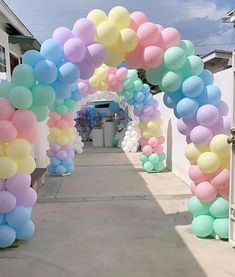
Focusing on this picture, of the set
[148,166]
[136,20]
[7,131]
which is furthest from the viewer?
[148,166]

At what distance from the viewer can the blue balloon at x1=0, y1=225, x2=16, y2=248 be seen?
4059 millimetres

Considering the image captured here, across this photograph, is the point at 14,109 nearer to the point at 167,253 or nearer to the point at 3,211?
the point at 3,211

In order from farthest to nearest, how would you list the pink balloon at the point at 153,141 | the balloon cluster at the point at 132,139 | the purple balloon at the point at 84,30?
the balloon cluster at the point at 132,139 < the pink balloon at the point at 153,141 < the purple balloon at the point at 84,30

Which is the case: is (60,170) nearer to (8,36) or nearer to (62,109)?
(62,109)

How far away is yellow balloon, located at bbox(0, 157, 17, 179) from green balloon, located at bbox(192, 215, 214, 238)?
2.14 metres

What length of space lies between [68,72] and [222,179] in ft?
6.73

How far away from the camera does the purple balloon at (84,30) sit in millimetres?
4027

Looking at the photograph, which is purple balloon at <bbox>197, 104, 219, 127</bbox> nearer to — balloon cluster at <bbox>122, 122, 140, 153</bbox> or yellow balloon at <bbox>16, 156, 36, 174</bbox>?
yellow balloon at <bbox>16, 156, 36, 174</bbox>

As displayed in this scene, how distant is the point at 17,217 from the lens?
4125 mm

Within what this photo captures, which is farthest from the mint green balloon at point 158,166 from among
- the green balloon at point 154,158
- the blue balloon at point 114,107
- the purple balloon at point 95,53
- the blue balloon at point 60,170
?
the blue balloon at point 114,107

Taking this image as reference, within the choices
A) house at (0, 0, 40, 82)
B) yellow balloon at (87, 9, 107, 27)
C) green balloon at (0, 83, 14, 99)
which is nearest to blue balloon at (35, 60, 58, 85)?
green balloon at (0, 83, 14, 99)

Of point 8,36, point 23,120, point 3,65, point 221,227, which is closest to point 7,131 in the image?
point 23,120

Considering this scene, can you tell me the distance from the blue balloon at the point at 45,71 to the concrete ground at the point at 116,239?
1.85 meters

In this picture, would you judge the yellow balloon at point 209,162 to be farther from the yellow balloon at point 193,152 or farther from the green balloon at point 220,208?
the green balloon at point 220,208
